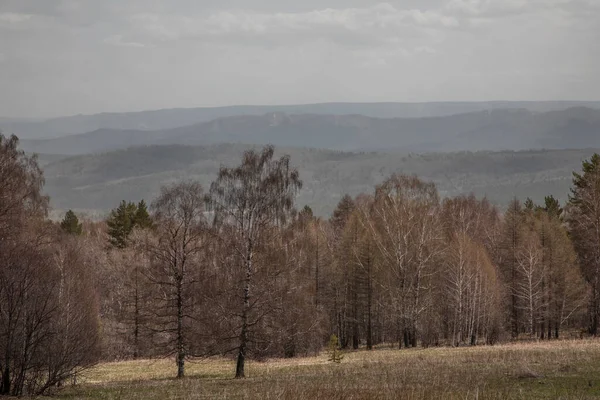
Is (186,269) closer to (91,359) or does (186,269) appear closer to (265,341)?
(265,341)

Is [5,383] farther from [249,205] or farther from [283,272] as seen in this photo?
[283,272]

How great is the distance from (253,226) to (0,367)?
1370cm

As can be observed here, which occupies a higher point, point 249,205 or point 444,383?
point 249,205

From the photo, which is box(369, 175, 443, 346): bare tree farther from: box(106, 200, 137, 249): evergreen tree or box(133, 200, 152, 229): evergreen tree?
box(106, 200, 137, 249): evergreen tree

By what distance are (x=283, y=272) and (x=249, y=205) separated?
7.20 metres

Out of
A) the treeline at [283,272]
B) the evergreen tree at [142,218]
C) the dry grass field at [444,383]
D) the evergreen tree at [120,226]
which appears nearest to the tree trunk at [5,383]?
the treeline at [283,272]

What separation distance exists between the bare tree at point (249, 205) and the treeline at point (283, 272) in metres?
0.06

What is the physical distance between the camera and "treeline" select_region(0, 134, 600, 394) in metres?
35.0

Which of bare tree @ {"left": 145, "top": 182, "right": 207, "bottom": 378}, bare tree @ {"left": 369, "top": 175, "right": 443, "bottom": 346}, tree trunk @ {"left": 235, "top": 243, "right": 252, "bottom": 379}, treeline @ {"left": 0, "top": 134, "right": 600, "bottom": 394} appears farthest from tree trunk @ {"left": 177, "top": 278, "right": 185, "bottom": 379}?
bare tree @ {"left": 369, "top": 175, "right": 443, "bottom": 346}

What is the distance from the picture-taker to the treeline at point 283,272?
35.0 metres

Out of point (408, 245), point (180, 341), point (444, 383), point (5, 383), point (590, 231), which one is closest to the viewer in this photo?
point (444, 383)

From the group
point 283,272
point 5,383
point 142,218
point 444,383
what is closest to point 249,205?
point 283,272

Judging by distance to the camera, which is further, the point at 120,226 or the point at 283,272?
the point at 120,226

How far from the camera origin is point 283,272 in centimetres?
4056
